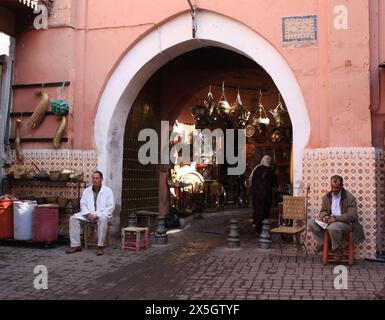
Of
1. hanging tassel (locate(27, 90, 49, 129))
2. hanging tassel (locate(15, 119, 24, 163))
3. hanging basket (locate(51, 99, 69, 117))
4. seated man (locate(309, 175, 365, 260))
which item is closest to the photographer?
seated man (locate(309, 175, 365, 260))

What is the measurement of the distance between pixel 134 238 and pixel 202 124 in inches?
215

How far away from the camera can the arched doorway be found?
24.3ft

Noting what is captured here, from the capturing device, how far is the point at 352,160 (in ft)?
22.3

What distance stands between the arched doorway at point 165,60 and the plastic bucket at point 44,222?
1.34 m

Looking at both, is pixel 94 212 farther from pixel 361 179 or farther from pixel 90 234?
pixel 361 179

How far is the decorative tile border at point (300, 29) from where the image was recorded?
7298mm

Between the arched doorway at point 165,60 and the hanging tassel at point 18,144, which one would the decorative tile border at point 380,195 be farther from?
the hanging tassel at point 18,144

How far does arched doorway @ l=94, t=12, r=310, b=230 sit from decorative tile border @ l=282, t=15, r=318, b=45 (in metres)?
0.32

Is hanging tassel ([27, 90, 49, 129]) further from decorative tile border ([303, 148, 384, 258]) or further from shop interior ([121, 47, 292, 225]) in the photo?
decorative tile border ([303, 148, 384, 258])

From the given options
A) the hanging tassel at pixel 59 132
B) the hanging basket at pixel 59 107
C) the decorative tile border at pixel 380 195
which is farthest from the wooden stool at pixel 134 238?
the decorative tile border at pixel 380 195

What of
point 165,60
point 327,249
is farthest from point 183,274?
point 165,60

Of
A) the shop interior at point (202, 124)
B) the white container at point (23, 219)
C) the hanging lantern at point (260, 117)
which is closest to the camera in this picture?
the white container at point (23, 219)

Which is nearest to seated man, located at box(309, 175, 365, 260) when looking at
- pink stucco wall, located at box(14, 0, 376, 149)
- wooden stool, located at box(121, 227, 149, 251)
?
pink stucco wall, located at box(14, 0, 376, 149)

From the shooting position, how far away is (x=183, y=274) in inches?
230
